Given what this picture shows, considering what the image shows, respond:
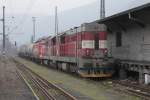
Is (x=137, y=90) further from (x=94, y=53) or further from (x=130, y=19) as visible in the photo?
(x=94, y=53)

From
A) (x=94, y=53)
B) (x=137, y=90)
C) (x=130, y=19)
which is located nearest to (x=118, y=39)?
(x=94, y=53)

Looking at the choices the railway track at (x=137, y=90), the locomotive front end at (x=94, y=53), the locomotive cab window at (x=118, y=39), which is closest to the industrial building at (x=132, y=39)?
the locomotive cab window at (x=118, y=39)

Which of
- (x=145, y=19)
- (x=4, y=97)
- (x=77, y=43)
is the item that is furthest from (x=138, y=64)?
(x=4, y=97)

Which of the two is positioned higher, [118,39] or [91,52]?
[118,39]

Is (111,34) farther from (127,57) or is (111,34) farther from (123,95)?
(123,95)

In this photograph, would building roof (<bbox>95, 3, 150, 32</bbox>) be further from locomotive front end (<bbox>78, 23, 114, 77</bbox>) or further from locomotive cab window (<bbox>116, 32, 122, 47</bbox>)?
locomotive front end (<bbox>78, 23, 114, 77</bbox>)

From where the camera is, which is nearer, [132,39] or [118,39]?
[132,39]

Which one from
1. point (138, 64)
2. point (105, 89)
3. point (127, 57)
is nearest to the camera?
point (105, 89)

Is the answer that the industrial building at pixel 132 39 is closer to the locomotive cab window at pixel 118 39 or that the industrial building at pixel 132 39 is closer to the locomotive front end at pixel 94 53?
the locomotive cab window at pixel 118 39

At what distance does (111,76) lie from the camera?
27.6m

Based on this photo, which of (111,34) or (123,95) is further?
(111,34)

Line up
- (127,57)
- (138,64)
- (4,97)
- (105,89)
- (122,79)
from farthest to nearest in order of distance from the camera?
(127,57)
(122,79)
(138,64)
(105,89)
(4,97)

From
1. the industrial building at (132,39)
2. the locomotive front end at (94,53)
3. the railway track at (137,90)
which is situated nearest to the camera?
the railway track at (137,90)

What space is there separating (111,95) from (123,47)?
10610mm
